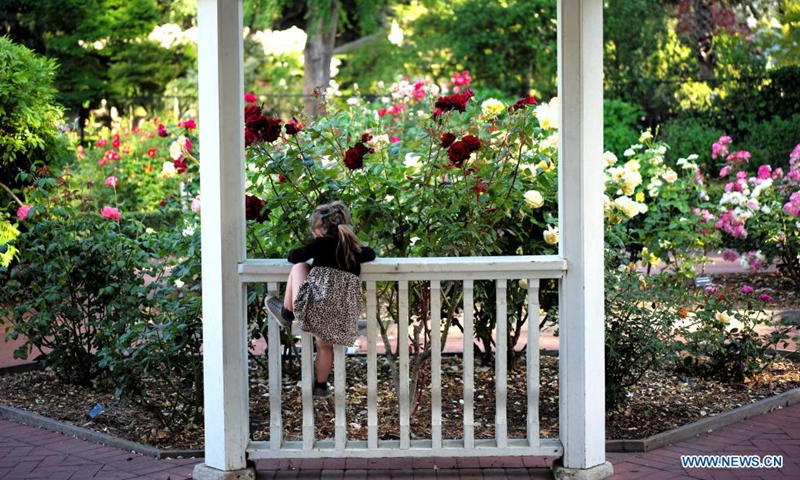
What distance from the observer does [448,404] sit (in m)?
5.53

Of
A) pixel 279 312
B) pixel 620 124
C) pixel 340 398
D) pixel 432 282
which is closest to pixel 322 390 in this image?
pixel 340 398

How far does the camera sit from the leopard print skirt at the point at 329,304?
426 centimetres

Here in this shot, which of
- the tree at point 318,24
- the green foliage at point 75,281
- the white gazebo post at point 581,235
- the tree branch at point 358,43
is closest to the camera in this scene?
the white gazebo post at point 581,235

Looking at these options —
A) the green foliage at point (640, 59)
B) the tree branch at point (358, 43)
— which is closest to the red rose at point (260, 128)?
the green foliage at point (640, 59)

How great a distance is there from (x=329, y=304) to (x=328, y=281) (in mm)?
102

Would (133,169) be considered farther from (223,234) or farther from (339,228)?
(339,228)

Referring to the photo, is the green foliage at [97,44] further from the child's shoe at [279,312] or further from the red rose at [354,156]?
the child's shoe at [279,312]

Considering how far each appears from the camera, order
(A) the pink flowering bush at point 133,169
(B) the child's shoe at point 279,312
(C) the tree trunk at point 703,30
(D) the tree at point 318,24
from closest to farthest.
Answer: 1. (B) the child's shoe at point 279,312
2. (A) the pink flowering bush at point 133,169
3. (D) the tree at point 318,24
4. (C) the tree trunk at point 703,30

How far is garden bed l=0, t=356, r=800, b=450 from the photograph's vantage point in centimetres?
509

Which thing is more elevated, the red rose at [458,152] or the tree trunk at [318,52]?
the tree trunk at [318,52]

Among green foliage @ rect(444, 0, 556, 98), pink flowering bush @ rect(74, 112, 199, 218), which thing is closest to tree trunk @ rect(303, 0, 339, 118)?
green foliage @ rect(444, 0, 556, 98)

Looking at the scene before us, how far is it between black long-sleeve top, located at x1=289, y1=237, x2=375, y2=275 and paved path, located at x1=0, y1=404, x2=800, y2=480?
99 cm

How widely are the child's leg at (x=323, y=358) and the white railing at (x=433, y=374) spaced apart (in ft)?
0.23

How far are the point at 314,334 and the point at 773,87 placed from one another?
43.3 feet
